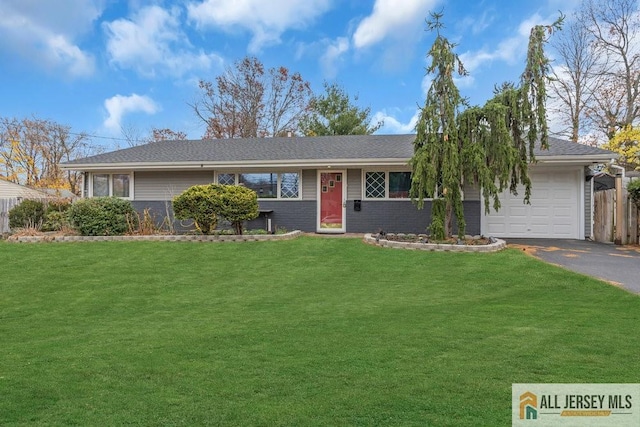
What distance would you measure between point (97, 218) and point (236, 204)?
4.31 m

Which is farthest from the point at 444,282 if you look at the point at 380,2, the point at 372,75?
the point at 372,75

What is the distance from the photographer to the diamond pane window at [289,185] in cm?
1380

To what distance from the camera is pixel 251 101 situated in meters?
30.1

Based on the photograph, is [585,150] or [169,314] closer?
[169,314]

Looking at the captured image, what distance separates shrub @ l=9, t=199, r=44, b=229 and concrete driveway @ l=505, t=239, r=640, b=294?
50.5ft

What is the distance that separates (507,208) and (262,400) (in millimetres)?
11911

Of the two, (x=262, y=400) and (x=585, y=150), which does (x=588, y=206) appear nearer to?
(x=585, y=150)

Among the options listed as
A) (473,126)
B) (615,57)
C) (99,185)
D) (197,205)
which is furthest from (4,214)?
(615,57)

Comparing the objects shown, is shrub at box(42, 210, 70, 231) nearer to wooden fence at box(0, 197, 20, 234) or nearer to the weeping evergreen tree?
wooden fence at box(0, 197, 20, 234)

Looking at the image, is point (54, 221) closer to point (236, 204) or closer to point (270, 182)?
point (236, 204)

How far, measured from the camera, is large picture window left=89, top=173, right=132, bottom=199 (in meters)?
14.8

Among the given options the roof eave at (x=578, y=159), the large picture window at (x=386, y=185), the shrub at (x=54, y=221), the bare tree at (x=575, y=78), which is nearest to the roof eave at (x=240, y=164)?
the large picture window at (x=386, y=185)

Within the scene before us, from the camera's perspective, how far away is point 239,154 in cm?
1458

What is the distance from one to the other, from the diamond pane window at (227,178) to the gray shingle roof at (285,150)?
2.01ft
